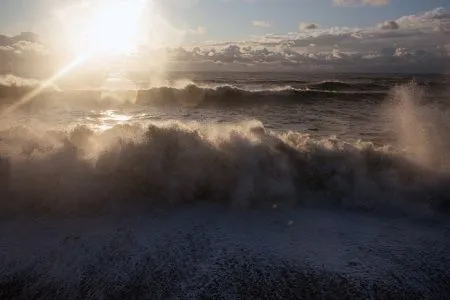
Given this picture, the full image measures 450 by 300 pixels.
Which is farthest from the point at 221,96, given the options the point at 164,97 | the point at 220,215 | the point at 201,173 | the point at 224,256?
the point at 224,256

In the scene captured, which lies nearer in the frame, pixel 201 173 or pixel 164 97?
pixel 201 173

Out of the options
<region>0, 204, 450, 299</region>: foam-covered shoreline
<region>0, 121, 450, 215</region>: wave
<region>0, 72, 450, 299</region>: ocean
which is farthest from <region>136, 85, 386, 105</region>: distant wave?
<region>0, 204, 450, 299</region>: foam-covered shoreline

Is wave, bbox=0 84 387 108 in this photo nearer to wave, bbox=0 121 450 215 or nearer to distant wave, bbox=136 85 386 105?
distant wave, bbox=136 85 386 105

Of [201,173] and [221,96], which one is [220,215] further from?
[221,96]

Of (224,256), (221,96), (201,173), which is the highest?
(201,173)

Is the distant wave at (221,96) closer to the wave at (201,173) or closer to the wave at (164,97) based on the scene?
the wave at (164,97)

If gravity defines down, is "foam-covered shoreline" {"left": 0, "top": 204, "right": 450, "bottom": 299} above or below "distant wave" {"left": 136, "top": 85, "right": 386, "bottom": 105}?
below

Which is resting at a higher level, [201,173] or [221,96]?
[201,173]
